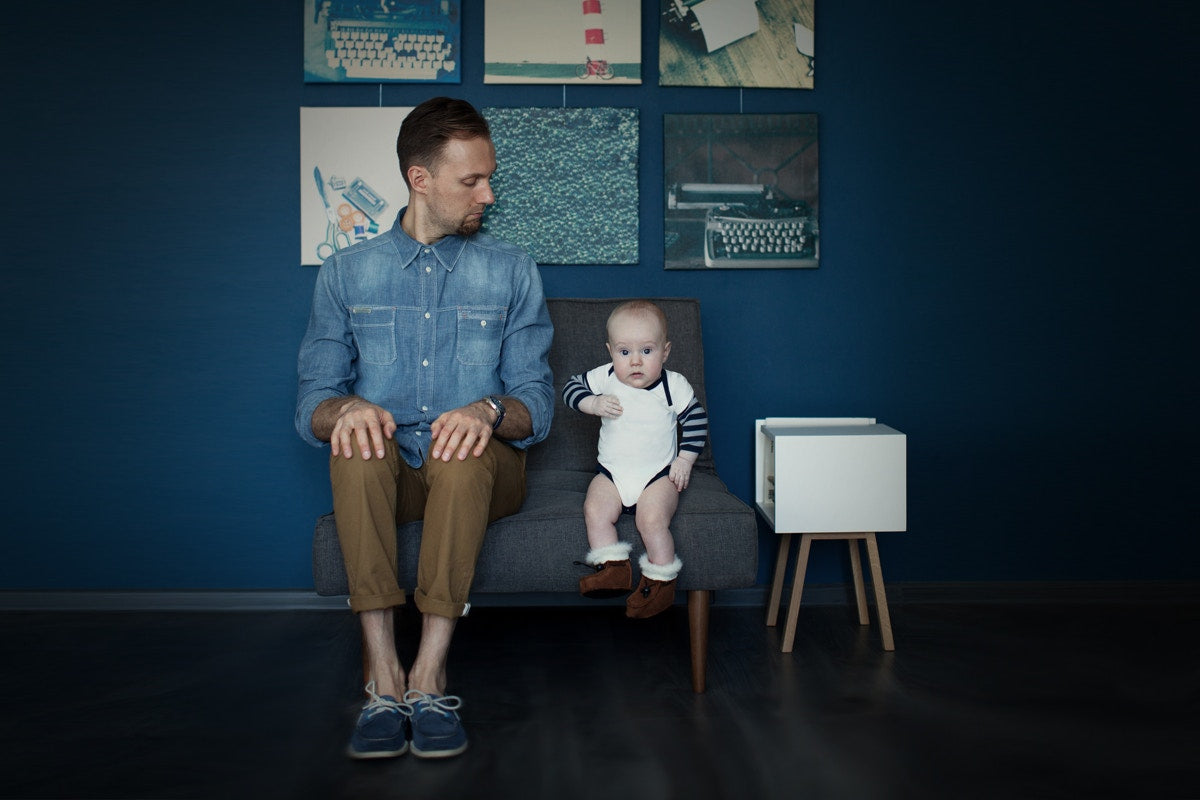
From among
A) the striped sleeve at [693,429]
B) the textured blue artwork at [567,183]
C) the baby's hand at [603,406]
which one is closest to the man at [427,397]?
the baby's hand at [603,406]

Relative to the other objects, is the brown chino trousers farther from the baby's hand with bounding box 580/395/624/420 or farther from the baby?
the baby's hand with bounding box 580/395/624/420

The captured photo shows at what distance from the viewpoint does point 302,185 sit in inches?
113

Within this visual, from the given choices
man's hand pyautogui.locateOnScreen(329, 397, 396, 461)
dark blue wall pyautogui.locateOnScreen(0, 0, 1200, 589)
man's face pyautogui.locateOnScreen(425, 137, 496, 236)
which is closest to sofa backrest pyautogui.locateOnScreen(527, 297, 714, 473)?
dark blue wall pyautogui.locateOnScreen(0, 0, 1200, 589)

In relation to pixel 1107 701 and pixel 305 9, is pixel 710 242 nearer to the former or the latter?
pixel 305 9

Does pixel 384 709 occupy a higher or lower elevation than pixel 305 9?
lower

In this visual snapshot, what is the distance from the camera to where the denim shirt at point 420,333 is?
218 cm

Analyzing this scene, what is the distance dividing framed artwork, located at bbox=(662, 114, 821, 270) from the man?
76 centimetres

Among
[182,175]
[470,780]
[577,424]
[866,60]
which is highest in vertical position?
[866,60]

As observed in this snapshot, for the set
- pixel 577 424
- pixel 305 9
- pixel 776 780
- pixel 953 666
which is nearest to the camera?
pixel 776 780

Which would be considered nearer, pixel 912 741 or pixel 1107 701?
pixel 912 741

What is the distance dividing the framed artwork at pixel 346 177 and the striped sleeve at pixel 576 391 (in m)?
0.87

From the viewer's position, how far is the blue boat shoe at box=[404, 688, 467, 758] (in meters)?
Result: 1.82

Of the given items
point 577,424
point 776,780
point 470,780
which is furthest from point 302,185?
point 776,780

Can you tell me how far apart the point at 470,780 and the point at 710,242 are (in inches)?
68.2
